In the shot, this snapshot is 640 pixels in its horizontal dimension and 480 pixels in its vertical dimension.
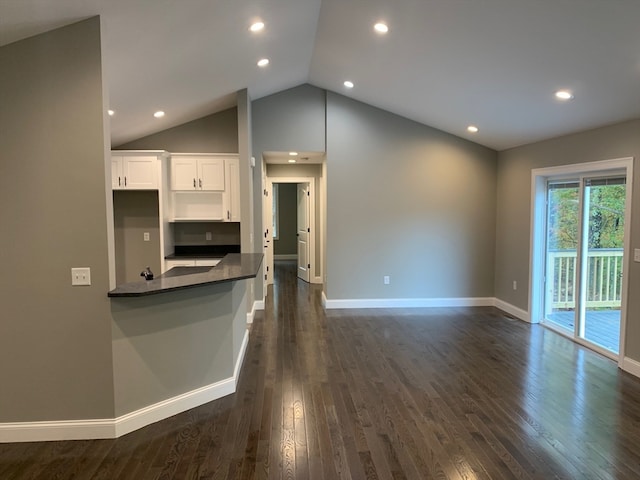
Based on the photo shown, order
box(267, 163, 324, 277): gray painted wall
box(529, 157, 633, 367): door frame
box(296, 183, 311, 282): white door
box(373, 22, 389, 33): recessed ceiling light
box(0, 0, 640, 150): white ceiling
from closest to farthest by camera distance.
Result: box(0, 0, 640, 150): white ceiling, box(373, 22, 389, 33): recessed ceiling light, box(529, 157, 633, 367): door frame, box(267, 163, 324, 277): gray painted wall, box(296, 183, 311, 282): white door

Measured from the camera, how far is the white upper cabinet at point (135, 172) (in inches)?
219

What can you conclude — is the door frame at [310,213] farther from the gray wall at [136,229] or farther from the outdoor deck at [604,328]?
the outdoor deck at [604,328]

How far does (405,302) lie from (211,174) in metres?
3.49

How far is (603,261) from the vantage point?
15.0ft

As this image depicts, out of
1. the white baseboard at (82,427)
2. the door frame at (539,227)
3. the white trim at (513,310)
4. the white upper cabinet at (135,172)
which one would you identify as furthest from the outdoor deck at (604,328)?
the white upper cabinet at (135,172)

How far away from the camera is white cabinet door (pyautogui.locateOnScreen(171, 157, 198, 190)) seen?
5.77 m

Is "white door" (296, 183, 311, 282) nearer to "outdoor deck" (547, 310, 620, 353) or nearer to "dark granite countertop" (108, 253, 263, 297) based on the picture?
"dark granite countertop" (108, 253, 263, 297)

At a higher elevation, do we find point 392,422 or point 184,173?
point 184,173

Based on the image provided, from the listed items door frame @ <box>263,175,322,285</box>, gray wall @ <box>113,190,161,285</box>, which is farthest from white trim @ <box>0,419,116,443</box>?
door frame @ <box>263,175,322,285</box>

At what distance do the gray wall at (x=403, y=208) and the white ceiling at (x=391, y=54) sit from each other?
0.59 m

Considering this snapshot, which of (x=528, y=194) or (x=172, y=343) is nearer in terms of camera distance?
(x=172, y=343)

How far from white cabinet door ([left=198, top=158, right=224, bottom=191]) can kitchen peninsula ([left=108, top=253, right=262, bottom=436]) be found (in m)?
2.58

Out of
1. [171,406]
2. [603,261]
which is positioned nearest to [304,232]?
[603,261]

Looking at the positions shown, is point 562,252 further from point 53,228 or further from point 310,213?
point 53,228
